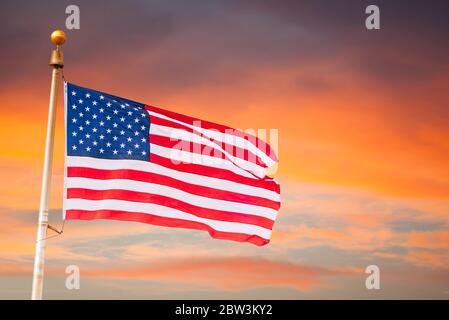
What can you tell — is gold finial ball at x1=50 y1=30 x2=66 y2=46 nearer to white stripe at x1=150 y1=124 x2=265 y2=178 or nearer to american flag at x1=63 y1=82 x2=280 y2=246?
american flag at x1=63 y1=82 x2=280 y2=246

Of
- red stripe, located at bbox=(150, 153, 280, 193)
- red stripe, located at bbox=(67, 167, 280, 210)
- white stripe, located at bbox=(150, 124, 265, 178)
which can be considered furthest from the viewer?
white stripe, located at bbox=(150, 124, 265, 178)

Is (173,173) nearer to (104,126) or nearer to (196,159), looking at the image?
(196,159)

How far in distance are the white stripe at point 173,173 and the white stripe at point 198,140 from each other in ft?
1.77

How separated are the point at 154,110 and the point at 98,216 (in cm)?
342

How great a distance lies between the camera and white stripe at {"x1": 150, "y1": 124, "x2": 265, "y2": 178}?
59.5 feet

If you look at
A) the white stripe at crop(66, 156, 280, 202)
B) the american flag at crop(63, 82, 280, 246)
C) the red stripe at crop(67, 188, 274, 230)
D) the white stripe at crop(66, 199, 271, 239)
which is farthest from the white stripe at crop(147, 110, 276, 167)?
the white stripe at crop(66, 199, 271, 239)

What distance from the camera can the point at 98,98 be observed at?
57.5ft

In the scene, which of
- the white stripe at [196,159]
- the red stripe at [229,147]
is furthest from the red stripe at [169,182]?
the red stripe at [229,147]

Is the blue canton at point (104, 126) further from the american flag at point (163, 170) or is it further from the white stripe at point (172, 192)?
the white stripe at point (172, 192)

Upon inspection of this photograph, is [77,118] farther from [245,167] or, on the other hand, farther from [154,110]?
[245,167]

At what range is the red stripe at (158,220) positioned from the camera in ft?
53.6

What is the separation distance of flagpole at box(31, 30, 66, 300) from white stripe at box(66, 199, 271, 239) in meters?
0.67

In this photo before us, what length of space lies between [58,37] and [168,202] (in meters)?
5.03

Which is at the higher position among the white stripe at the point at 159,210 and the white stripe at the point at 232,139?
the white stripe at the point at 232,139
